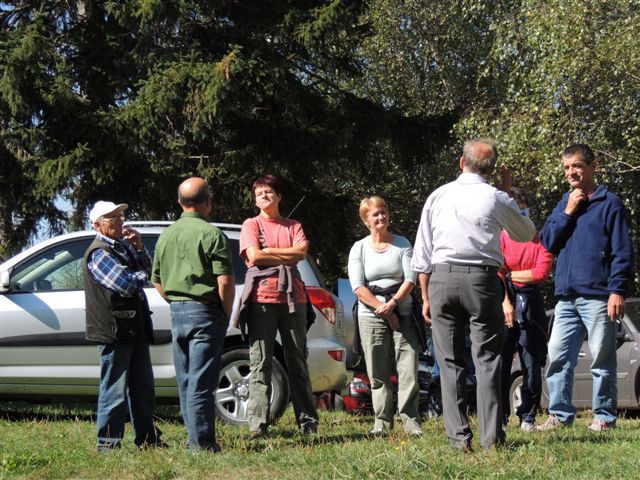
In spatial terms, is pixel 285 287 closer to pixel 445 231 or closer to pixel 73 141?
pixel 445 231

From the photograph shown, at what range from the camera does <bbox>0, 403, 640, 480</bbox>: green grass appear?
4684mm

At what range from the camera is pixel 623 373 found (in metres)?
10.7

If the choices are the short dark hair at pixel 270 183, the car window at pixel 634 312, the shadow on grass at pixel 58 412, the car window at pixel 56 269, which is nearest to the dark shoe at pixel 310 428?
the short dark hair at pixel 270 183

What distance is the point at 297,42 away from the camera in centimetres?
1470

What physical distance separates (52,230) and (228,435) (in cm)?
1021

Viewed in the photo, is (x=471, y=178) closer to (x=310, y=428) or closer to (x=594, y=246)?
(x=594, y=246)

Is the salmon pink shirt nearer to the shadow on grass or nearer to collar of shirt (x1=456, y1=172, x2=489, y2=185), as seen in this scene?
collar of shirt (x1=456, y1=172, x2=489, y2=185)

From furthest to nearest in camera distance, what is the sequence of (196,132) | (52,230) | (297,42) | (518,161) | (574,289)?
(518,161), (52,230), (297,42), (196,132), (574,289)

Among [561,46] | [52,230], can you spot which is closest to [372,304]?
[52,230]

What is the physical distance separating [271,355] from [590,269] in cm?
232

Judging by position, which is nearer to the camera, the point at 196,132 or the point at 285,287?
the point at 285,287

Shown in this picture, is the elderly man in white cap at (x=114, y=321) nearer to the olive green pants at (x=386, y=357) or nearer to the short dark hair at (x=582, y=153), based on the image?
the olive green pants at (x=386, y=357)

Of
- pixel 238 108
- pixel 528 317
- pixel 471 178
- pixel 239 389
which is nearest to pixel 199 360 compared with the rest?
pixel 471 178

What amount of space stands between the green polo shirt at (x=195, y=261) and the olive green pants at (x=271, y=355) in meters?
0.67
